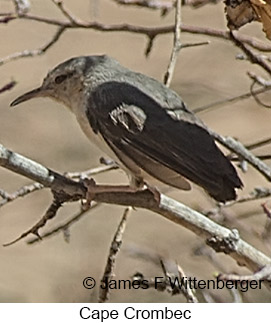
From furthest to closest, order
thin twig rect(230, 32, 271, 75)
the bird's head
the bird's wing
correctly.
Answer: the bird's head, thin twig rect(230, 32, 271, 75), the bird's wing

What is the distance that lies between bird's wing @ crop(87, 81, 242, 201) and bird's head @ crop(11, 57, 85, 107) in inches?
5.4

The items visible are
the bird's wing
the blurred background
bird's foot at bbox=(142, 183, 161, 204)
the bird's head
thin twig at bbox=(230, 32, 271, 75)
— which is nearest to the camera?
bird's foot at bbox=(142, 183, 161, 204)

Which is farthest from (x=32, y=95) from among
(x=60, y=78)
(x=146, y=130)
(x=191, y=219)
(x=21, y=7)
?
(x=191, y=219)

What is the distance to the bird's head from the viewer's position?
3117 mm

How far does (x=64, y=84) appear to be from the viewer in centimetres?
314

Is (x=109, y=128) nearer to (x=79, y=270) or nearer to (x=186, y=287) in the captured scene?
(x=186, y=287)

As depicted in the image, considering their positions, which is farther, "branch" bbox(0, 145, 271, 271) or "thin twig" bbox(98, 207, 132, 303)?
"thin twig" bbox(98, 207, 132, 303)

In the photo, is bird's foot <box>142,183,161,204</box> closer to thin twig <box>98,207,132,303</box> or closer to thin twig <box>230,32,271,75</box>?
thin twig <box>98,207,132,303</box>

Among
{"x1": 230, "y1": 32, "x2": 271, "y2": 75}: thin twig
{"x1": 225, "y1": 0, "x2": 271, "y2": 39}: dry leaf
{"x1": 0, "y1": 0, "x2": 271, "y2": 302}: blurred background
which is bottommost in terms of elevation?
{"x1": 0, "y1": 0, "x2": 271, "y2": 302}: blurred background

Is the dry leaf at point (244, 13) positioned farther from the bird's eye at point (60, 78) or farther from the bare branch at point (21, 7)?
the bare branch at point (21, 7)

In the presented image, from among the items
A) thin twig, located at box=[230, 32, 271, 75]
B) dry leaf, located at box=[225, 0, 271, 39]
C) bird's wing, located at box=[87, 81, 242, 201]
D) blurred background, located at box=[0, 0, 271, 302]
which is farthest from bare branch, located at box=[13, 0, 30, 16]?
blurred background, located at box=[0, 0, 271, 302]

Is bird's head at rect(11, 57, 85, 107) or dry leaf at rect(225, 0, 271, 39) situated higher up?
dry leaf at rect(225, 0, 271, 39)

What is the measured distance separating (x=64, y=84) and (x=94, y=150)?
3.10 meters

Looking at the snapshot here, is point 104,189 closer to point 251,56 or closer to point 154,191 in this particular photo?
point 154,191
